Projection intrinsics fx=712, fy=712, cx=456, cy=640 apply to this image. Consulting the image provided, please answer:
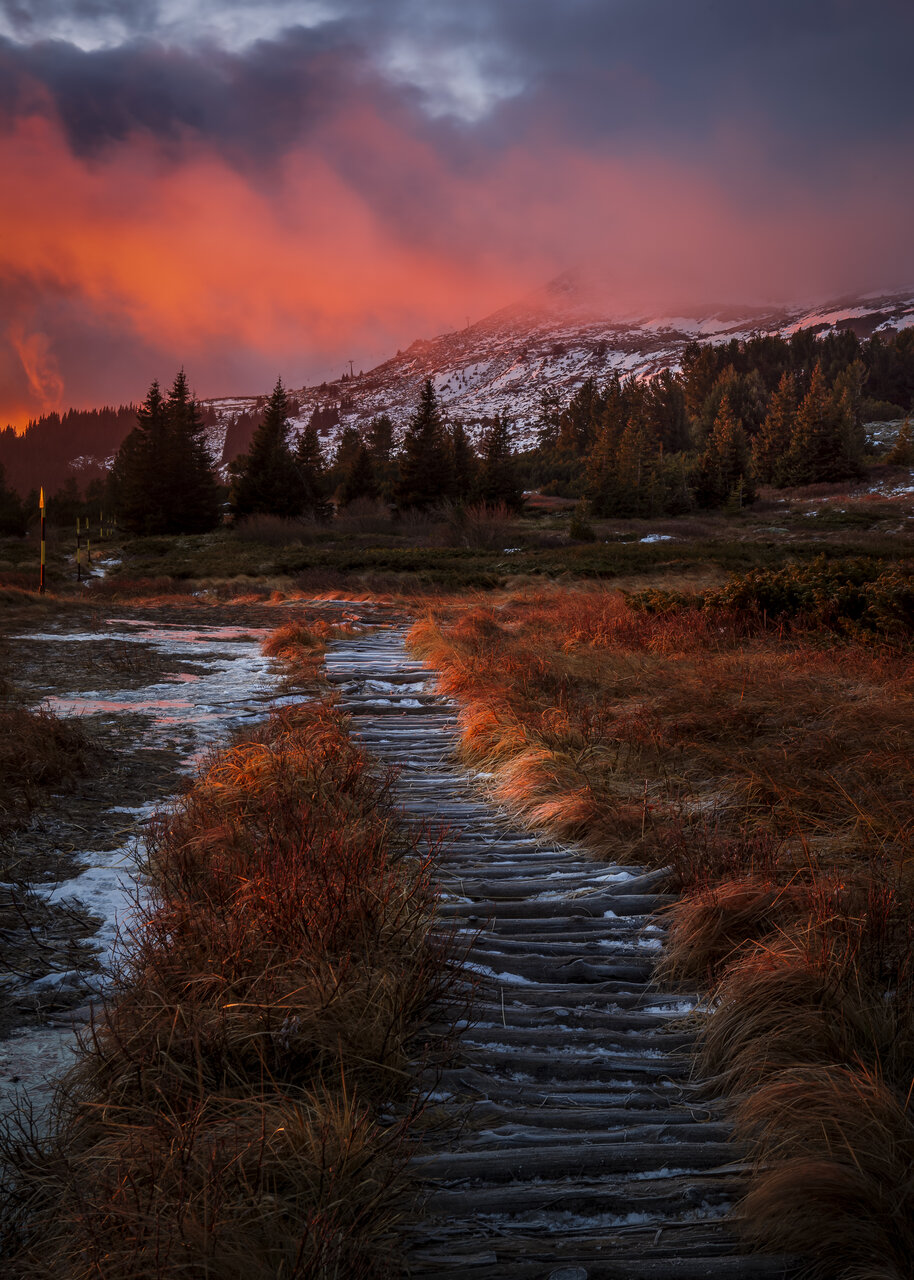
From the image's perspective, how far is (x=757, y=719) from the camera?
530 cm

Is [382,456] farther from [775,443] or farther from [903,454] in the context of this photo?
[903,454]

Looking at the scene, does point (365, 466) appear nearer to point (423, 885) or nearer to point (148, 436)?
point (148, 436)

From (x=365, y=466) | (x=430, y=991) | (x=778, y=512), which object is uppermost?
(x=365, y=466)

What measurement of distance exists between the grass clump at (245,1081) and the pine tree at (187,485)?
148ft

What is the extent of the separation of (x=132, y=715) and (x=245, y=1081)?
5470 mm

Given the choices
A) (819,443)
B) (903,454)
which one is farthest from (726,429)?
(903,454)

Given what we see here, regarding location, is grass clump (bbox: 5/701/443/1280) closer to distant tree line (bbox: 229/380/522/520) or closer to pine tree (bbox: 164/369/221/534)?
distant tree line (bbox: 229/380/522/520)

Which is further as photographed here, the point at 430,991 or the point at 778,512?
the point at 778,512

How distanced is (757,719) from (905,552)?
21312mm

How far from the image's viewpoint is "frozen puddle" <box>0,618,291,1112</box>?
2219 millimetres

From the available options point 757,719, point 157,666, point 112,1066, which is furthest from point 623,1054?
point 157,666

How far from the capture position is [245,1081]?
191 centimetres

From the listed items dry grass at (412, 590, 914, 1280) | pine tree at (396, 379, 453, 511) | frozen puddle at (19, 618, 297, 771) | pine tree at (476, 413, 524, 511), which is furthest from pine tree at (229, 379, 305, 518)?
dry grass at (412, 590, 914, 1280)

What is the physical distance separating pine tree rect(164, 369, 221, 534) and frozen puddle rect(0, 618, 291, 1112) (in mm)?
34038
